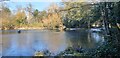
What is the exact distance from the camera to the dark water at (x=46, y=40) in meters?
5.41

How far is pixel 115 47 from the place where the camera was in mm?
5406

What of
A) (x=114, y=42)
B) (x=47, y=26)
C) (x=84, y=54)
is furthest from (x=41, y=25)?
(x=114, y=42)

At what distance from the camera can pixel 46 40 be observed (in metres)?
5.42

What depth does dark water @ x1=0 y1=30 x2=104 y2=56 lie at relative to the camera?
5414mm

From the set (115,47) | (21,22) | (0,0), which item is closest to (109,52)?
(115,47)

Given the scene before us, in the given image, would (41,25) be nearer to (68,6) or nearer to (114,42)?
(68,6)

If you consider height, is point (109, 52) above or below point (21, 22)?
below

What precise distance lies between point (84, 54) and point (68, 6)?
79 centimetres

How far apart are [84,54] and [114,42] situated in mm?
504

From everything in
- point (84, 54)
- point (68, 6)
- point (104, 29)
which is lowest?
point (84, 54)

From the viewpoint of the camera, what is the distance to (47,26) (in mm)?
5402

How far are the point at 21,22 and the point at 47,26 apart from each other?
41 centimetres

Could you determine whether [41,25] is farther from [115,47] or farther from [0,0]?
[115,47]

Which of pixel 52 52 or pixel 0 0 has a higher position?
pixel 0 0
